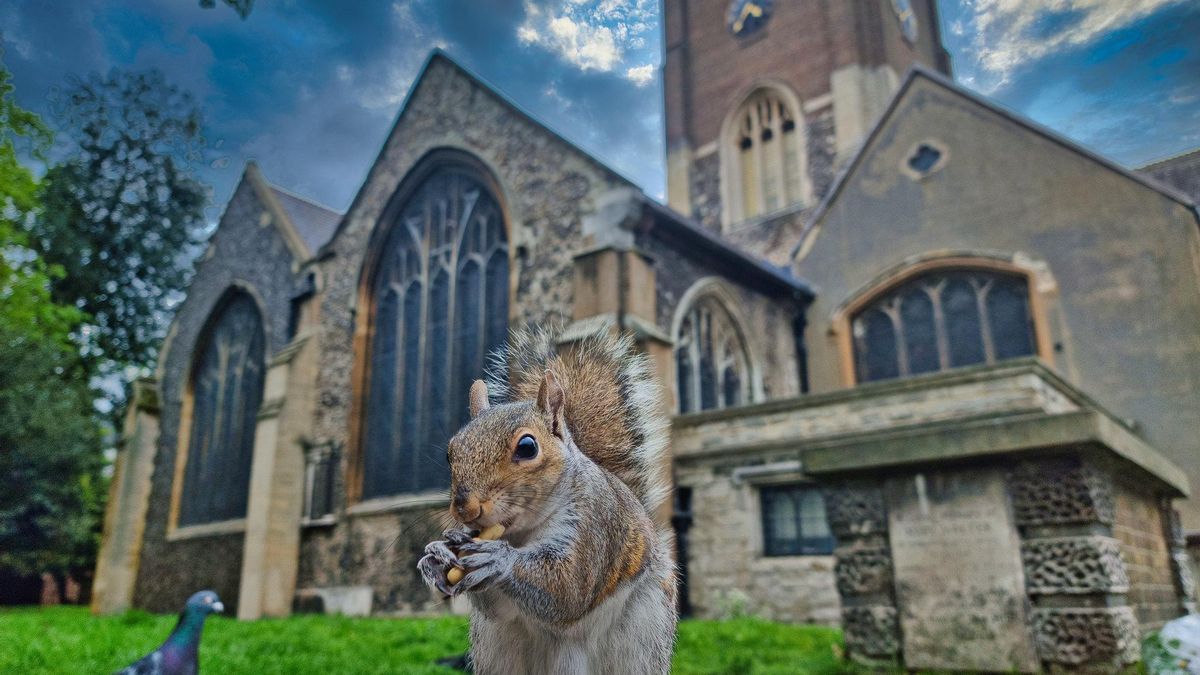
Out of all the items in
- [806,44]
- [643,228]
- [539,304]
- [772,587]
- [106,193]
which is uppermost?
[806,44]

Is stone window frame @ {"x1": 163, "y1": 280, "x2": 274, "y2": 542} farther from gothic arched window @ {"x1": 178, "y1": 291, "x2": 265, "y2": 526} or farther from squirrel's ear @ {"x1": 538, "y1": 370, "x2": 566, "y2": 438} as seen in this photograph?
squirrel's ear @ {"x1": 538, "y1": 370, "x2": 566, "y2": 438}

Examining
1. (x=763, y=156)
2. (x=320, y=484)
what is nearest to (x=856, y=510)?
(x=320, y=484)

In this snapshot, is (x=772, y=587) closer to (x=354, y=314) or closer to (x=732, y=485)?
(x=732, y=485)

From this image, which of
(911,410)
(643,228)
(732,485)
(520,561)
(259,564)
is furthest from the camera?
(259,564)

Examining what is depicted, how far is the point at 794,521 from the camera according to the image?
39.9ft

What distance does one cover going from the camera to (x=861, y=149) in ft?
56.3

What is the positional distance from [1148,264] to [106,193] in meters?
25.3

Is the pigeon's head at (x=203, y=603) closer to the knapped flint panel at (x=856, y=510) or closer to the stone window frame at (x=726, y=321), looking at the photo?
the knapped flint panel at (x=856, y=510)

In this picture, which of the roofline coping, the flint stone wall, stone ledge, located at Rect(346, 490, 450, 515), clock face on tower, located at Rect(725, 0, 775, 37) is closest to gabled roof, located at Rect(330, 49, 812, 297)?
the roofline coping

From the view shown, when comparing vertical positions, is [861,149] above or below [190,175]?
→ below

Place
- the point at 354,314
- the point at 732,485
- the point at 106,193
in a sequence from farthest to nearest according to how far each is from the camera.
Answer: the point at 106,193
the point at 354,314
the point at 732,485

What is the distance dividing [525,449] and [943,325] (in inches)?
591

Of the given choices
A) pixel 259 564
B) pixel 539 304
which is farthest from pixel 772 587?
pixel 259 564

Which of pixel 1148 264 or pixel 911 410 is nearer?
pixel 911 410
